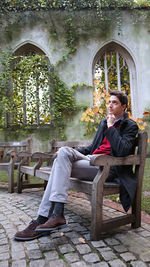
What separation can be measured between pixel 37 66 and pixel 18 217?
658cm

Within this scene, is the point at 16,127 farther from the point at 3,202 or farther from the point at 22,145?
the point at 3,202

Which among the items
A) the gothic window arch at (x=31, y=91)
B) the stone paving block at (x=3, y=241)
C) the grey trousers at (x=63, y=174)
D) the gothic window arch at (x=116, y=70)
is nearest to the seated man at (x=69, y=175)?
the grey trousers at (x=63, y=174)

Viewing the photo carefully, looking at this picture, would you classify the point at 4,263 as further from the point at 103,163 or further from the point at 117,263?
the point at 103,163

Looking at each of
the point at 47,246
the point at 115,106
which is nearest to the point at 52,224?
the point at 47,246

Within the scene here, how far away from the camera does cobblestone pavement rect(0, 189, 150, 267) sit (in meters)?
1.66

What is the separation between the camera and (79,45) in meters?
8.55

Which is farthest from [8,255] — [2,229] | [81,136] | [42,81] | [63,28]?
[63,28]

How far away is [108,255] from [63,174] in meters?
0.80

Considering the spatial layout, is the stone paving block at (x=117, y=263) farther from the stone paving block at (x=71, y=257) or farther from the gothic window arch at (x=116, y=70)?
the gothic window arch at (x=116, y=70)

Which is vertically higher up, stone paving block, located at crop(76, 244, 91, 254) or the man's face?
the man's face

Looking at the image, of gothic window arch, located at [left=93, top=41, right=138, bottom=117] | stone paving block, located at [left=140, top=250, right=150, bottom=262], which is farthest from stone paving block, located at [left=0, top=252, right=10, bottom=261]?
gothic window arch, located at [left=93, top=41, right=138, bottom=117]

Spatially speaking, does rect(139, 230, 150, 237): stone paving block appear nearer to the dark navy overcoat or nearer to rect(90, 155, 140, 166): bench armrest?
the dark navy overcoat

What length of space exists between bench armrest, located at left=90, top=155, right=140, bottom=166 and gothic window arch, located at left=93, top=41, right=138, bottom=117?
675 cm

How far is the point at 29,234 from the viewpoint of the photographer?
204 centimetres
